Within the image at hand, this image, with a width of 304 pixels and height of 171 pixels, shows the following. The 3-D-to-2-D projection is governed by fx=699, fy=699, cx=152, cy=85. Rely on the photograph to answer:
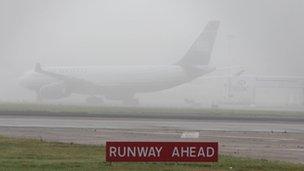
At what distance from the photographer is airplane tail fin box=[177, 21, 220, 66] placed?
404 feet

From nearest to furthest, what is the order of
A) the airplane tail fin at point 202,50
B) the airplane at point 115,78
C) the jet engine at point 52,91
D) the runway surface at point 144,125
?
1. the runway surface at point 144,125
2. the airplane at point 115,78
3. the jet engine at point 52,91
4. the airplane tail fin at point 202,50

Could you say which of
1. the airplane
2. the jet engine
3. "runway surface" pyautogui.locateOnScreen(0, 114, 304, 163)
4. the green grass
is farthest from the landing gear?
the green grass

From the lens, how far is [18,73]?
481ft

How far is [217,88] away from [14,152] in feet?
359

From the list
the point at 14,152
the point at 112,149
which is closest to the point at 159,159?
the point at 112,149

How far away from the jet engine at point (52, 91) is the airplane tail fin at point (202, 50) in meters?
20.7

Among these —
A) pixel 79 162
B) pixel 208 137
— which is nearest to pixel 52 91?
pixel 208 137

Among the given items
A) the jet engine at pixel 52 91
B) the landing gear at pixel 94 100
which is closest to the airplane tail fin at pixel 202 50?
the landing gear at pixel 94 100

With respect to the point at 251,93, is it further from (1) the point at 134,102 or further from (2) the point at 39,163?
(2) the point at 39,163

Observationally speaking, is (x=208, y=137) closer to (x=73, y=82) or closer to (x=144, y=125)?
(x=144, y=125)

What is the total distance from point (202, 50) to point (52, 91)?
2741 centimetres

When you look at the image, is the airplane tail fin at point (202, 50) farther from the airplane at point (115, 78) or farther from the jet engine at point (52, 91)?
the jet engine at point (52, 91)

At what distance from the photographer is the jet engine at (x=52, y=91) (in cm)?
11919

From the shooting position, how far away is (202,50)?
124 meters
